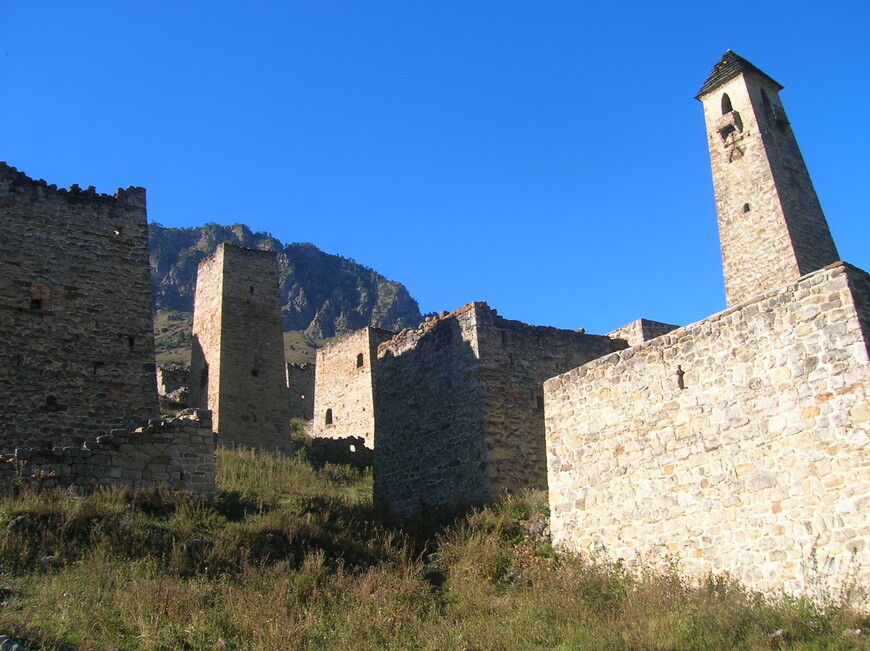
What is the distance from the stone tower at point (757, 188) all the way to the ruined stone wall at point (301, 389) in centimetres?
1895

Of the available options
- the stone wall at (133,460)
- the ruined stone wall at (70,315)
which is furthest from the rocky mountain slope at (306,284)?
the stone wall at (133,460)

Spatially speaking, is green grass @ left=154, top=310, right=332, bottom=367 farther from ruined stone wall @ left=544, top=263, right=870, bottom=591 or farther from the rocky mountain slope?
ruined stone wall @ left=544, top=263, right=870, bottom=591

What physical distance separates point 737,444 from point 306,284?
10948 cm

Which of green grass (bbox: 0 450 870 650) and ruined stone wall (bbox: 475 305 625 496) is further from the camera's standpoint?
ruined stone wall (bbox: 475 305 625 496)

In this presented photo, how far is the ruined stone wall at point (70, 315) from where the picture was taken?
16.1m

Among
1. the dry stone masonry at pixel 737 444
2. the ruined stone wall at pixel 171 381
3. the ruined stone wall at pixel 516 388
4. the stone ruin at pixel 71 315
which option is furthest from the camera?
the ruined stone wall at pixel 171 381

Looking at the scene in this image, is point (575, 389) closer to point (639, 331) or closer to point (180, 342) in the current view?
point (639, 331)

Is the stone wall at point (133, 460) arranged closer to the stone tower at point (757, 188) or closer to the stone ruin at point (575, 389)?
the stone ruin at point (575, 389)

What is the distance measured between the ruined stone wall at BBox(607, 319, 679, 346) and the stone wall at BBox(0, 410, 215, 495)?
9500 millimetres

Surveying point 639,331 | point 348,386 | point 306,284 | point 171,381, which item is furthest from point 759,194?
point 306,284

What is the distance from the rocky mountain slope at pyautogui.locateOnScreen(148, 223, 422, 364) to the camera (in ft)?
355

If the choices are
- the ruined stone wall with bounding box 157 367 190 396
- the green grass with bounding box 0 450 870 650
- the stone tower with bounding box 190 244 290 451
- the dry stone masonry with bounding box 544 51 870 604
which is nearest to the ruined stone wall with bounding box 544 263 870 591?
the dry stone masonry with bounding box 544 51 870 604

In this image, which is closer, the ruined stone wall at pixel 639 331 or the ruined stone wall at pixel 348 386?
the ruined stone wall at pixel 639 331

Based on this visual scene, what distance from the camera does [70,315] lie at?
1706 centimetres
